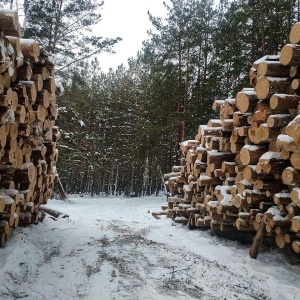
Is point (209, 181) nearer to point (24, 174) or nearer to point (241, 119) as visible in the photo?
point (241, 119)

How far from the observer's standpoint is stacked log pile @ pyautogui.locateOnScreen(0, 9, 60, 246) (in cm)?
525

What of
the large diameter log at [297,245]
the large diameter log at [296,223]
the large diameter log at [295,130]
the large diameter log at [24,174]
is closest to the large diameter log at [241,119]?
the large diameter log at [295,130]

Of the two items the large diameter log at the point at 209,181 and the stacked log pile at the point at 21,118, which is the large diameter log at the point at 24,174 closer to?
the stacked log pile at the point at 21,118

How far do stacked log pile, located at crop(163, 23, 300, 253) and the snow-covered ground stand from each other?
0.67m

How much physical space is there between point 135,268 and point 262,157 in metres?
3.09

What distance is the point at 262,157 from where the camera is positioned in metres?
5.71

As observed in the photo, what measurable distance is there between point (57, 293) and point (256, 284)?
3.19 m

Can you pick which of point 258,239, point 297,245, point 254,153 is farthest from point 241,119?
point 297,245

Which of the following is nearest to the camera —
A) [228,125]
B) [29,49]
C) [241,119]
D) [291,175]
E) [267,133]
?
[291,175]

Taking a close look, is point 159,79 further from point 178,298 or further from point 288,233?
point 178,298

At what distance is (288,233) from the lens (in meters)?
5.85

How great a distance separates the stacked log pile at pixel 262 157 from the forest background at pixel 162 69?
9229 millimetres

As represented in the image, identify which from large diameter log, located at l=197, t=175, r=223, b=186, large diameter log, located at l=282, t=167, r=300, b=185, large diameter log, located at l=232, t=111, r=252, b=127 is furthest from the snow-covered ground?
large diameter log, located at l=232, t=111, r=252, b=127

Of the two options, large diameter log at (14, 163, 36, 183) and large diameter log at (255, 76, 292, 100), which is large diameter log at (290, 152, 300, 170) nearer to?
large diameter log at (255, 76, 292, 100)
